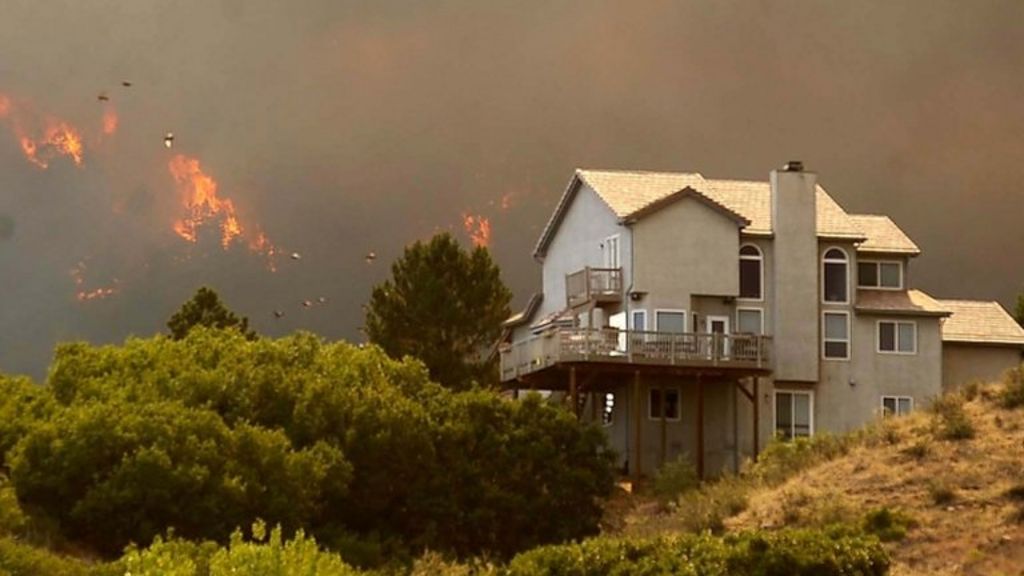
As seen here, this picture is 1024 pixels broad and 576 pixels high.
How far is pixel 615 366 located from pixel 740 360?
14.6 ft

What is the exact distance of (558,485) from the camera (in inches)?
→ 2231

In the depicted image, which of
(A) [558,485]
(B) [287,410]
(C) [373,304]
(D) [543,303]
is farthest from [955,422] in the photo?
(C) [373,304]

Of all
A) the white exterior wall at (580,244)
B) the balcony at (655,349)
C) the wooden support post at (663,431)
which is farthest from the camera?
the white exterior wall at (580,244)

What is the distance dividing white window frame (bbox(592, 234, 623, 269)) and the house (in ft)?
0.24

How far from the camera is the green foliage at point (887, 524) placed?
4025 centimetres

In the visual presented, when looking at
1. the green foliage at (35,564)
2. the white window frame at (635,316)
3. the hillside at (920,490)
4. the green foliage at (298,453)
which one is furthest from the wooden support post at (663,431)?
the green foliage at (35,564)

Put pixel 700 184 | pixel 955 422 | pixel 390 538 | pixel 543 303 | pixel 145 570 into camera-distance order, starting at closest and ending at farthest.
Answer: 1. pixel 145 570
2. pixel 955 422
3. pixel 390 538
4. pixel 700 184
5. pixel 543 303

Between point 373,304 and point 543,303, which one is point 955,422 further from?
point 373,304

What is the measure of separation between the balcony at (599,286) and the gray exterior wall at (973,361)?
1321 cm

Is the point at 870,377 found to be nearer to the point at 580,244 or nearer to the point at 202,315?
the point at 580,244

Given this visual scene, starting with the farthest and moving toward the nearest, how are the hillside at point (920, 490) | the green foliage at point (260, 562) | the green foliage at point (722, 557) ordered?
the hillside at point (920, 490), the green foliage at point (722, 557), the green foliage at point (260, 562)

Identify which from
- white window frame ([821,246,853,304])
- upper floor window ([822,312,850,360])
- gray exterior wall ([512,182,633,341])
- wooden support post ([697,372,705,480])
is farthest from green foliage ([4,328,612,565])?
white window frame ([821,246,853,304])

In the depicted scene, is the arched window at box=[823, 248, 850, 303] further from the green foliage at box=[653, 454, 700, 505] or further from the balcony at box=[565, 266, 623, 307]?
the green foliage at box=[653, 454, 700, 505]

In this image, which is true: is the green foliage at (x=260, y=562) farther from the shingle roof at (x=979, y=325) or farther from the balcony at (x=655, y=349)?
the shingle roof at (x=979, y=325)
